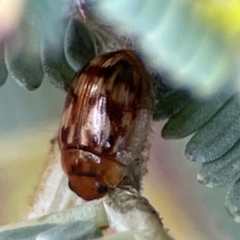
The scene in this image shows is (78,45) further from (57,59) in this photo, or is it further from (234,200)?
(234,200)

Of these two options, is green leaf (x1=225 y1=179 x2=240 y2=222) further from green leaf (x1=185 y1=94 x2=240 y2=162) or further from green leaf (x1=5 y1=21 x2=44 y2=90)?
green leaf (x1=5 y1=21 x2=44 y2=90)

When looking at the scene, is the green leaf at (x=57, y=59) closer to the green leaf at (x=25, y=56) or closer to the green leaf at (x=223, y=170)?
the green leaf at (x=25, y=56)

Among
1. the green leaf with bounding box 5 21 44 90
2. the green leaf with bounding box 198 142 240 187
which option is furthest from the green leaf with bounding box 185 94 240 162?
the green leaf with bounding box 5 21 44 90

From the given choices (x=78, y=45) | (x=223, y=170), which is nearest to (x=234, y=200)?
(x=223, y=170)

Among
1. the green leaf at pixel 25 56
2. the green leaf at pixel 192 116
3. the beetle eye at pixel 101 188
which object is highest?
the green leaf at pixel 192 116

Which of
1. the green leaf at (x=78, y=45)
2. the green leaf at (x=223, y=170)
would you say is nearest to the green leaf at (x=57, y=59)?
the green leaf at (x=78, y=45)

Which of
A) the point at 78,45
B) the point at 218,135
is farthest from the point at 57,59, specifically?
the point at 218,135

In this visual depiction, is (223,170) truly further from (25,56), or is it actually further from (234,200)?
(25,56)

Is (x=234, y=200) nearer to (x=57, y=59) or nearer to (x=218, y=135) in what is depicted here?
(x=218, y=135)
